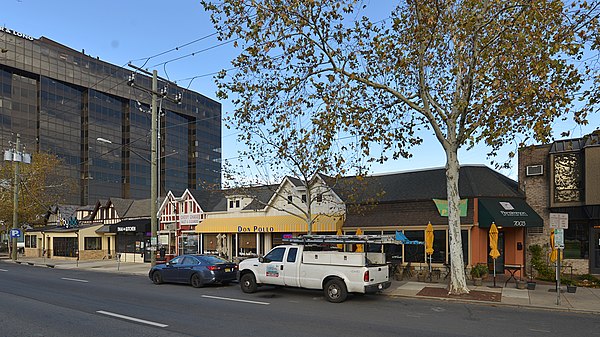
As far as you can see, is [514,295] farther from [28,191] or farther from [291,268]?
[28,191]

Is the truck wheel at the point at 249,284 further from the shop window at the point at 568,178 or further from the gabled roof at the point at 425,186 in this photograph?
the shop window at the point at 568,178

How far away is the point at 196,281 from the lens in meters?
20.0

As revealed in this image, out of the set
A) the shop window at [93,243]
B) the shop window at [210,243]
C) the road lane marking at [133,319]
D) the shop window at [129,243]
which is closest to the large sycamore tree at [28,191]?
the shop window at [93,243]

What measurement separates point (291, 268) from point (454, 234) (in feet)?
18.8

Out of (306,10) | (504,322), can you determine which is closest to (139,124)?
(306,10)

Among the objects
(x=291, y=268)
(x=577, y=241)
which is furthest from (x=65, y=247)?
(x=577, y=241)

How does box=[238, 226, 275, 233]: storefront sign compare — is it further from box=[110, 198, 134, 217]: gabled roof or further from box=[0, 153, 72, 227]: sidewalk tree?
box=[0, 153, 72, 227]: sidewalk tree

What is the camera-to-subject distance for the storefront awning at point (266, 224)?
28.0 metres

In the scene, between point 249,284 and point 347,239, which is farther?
point 249,284

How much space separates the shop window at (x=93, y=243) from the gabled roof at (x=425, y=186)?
2725 cm

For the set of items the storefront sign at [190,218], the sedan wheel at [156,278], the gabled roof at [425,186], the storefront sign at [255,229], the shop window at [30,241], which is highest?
the gabled roof at [425,186]

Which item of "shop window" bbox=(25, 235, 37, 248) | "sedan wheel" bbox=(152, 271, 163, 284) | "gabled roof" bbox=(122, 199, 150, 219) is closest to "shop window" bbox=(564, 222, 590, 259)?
"sedan wheel" bbox=(152, 271, 163, 284)

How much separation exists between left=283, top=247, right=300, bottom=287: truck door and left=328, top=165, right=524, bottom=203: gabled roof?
5.86 m

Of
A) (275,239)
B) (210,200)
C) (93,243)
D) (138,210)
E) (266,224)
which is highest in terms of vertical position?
(210,200)
